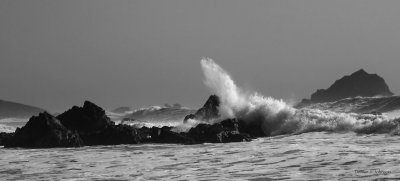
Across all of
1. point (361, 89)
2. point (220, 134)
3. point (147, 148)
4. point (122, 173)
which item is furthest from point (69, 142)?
point (361, 89)

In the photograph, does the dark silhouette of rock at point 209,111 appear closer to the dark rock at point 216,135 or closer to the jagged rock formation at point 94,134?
the jagged rock formation at point 94,134

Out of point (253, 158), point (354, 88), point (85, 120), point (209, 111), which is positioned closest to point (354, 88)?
point (354, 88)

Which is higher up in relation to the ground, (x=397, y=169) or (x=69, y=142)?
(x=69, y=142)

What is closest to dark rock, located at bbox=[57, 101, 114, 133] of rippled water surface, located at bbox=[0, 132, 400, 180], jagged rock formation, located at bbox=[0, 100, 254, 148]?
jagged rock formation, located at bbox=[0, 100, 254, 148]

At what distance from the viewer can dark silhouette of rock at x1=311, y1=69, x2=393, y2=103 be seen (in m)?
118

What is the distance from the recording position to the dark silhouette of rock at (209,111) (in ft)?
129

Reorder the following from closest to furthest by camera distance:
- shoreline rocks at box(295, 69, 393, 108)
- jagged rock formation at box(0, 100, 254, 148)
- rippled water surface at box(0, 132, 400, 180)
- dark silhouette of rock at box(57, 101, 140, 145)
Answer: rippled water surface at box(0, 132, 400, 180)
jagged rock formation at box(0, 100, 254, 148)
dark silhouette of rock at box(57, 101, 140, 145)
shoreline rocks at box(295, 69, 393, 108)

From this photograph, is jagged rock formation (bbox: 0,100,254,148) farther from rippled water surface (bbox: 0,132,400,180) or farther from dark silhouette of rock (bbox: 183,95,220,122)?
dark silhouette of rock (bbox: 183,95,220,122)

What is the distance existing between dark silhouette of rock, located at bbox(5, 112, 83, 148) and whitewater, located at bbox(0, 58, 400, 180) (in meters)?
1.50

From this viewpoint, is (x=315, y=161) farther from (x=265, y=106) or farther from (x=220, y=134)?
(x=265, y=106)

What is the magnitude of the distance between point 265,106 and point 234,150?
13.7 metres

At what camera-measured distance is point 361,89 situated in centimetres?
11875

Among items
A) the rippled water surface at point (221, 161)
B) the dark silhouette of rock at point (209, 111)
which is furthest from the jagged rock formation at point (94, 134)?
the dark silhouette of rock at point (209, 111)

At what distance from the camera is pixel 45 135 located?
28.8 metres
